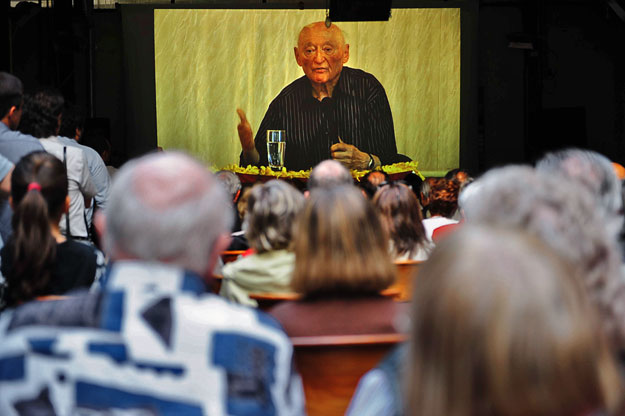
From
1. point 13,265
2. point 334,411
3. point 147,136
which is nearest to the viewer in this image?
point 334,411

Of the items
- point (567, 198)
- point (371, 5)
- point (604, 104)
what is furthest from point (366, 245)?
point (604, 104)

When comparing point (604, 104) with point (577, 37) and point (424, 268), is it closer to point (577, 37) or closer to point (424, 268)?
point (577, 37)

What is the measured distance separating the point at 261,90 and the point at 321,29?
53.7 inches

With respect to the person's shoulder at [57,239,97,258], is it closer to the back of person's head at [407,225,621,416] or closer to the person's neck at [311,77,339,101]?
the back of person's head at [407,225,621,416]

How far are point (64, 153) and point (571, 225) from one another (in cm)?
307

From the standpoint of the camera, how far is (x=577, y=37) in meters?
12.3

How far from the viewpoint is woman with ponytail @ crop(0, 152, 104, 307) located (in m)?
2.46

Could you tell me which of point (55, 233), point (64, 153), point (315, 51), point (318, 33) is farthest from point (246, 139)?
point (55, 233)

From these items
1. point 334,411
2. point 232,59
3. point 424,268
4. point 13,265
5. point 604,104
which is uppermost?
point 232,59

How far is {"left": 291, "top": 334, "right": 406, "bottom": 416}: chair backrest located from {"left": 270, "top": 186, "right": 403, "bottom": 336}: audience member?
0.19ft

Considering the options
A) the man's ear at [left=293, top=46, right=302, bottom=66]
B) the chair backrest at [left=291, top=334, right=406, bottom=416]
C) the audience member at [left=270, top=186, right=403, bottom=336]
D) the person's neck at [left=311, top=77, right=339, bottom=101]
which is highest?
the man's ear at [left=293, top=46, right=302, bottom=66]

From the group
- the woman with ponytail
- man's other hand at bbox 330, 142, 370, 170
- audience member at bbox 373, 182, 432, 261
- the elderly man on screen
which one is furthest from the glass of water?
the woman with ponytail

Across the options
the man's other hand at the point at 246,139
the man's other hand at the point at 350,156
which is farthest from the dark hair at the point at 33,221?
the man's other hand at the point at 246,139

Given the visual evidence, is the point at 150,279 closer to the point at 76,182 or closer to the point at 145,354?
the point at 145,354
